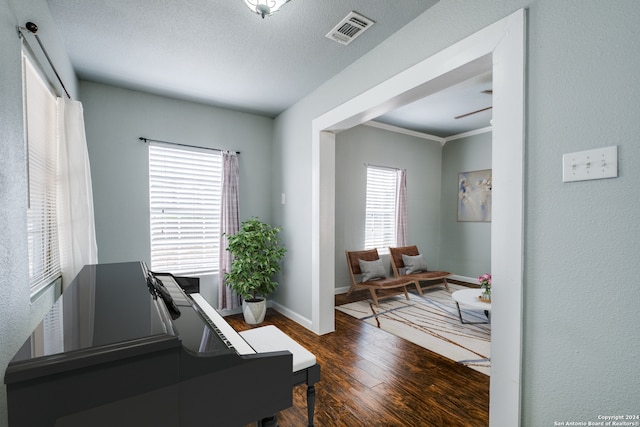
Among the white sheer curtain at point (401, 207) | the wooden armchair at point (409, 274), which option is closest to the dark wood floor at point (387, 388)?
the wooden armchair at point (409, 274)

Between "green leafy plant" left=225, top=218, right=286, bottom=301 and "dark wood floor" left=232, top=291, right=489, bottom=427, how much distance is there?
80cm

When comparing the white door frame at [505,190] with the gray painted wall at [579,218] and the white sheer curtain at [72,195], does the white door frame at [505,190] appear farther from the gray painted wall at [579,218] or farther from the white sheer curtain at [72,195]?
the white sheer curtain at [72,195]

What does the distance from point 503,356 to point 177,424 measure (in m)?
1.52

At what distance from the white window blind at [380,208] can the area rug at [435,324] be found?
1040mm

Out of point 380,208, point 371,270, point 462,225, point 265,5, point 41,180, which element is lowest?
point 371,270

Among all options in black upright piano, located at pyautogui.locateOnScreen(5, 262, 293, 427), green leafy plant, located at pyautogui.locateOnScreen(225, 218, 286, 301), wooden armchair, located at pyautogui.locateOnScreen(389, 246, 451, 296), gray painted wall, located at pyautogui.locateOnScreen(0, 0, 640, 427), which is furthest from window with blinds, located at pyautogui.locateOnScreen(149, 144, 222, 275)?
wooden armchair, located at pyautogui.locateOnScreen(389, 246, 451, 296)

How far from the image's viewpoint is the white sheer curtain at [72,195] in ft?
6.87

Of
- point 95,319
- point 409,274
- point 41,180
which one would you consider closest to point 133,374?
point 95,319

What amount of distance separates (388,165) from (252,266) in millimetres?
3033

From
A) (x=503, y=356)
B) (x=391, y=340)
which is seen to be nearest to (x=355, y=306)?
(x=391, y=340)

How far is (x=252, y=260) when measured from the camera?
3.38 metres

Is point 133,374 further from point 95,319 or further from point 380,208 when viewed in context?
point 380,208

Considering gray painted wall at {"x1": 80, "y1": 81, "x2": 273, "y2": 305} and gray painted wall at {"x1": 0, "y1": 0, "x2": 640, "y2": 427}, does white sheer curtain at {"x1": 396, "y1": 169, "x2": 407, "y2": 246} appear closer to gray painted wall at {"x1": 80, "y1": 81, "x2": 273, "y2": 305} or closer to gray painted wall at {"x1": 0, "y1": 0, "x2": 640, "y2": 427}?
gray painted wall at {"x1": 80, "y1": 81, "x2": 273, "y2": 305}

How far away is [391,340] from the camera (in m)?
2.97
